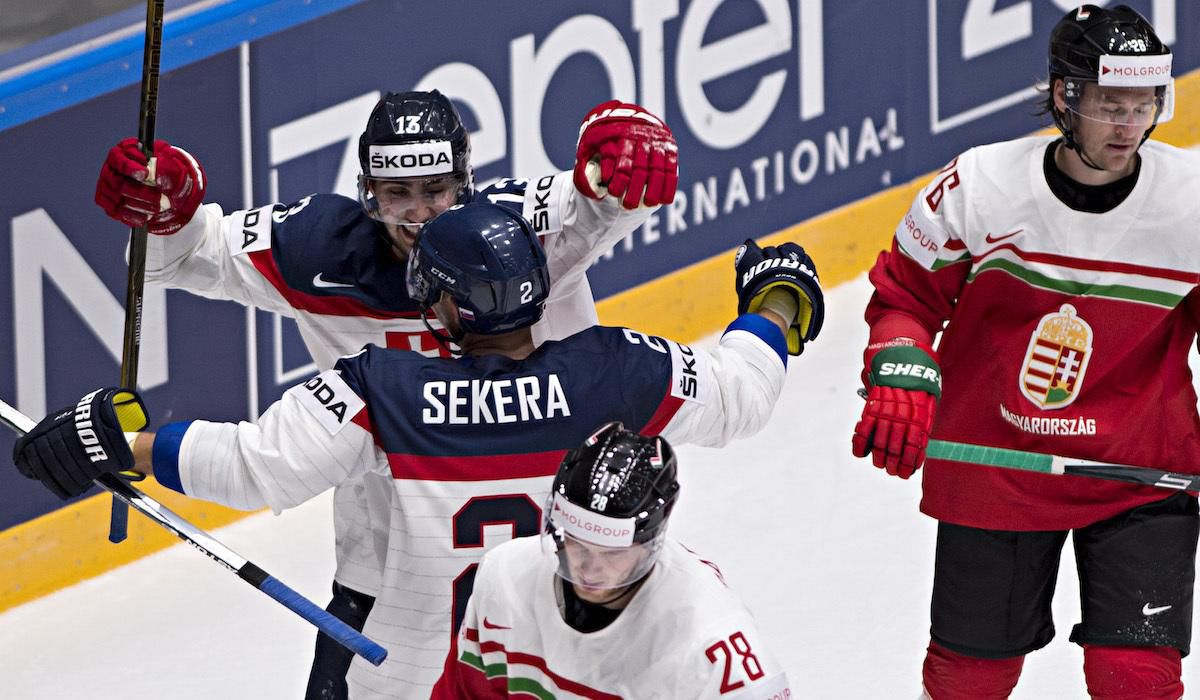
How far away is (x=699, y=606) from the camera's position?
2961mm

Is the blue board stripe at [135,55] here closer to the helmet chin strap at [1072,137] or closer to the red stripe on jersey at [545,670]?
the helmet chin strap at [1072,137]

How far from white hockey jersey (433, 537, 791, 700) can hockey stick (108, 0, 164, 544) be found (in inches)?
52.0

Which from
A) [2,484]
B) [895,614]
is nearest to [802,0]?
[895,614]

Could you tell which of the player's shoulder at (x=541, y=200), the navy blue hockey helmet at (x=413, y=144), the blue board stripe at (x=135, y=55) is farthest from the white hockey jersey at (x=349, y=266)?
the blue board stripe at (x=135, y=55)

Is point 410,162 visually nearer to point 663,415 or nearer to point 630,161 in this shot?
point 630,161

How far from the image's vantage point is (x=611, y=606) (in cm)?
300

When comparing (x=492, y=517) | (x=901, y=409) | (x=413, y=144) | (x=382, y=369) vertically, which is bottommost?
(x=901, y=409)

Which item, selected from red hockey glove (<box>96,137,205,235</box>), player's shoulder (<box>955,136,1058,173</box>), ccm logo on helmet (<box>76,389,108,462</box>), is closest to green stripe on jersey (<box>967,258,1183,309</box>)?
player's shoulder (<box>955,136,1058,173</box>)

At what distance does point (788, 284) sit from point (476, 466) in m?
0.72

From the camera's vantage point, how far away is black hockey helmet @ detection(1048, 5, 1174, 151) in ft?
12.5

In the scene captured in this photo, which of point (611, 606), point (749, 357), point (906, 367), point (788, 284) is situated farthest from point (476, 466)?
point (906, 367)

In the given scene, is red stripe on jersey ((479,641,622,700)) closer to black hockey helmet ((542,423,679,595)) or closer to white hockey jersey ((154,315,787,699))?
black hockey helmet ((542,423,679,595))

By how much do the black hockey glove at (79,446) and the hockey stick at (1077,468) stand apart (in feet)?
5.08

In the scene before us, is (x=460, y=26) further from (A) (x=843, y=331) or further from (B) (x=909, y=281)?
(B) (x=909, y=281)
